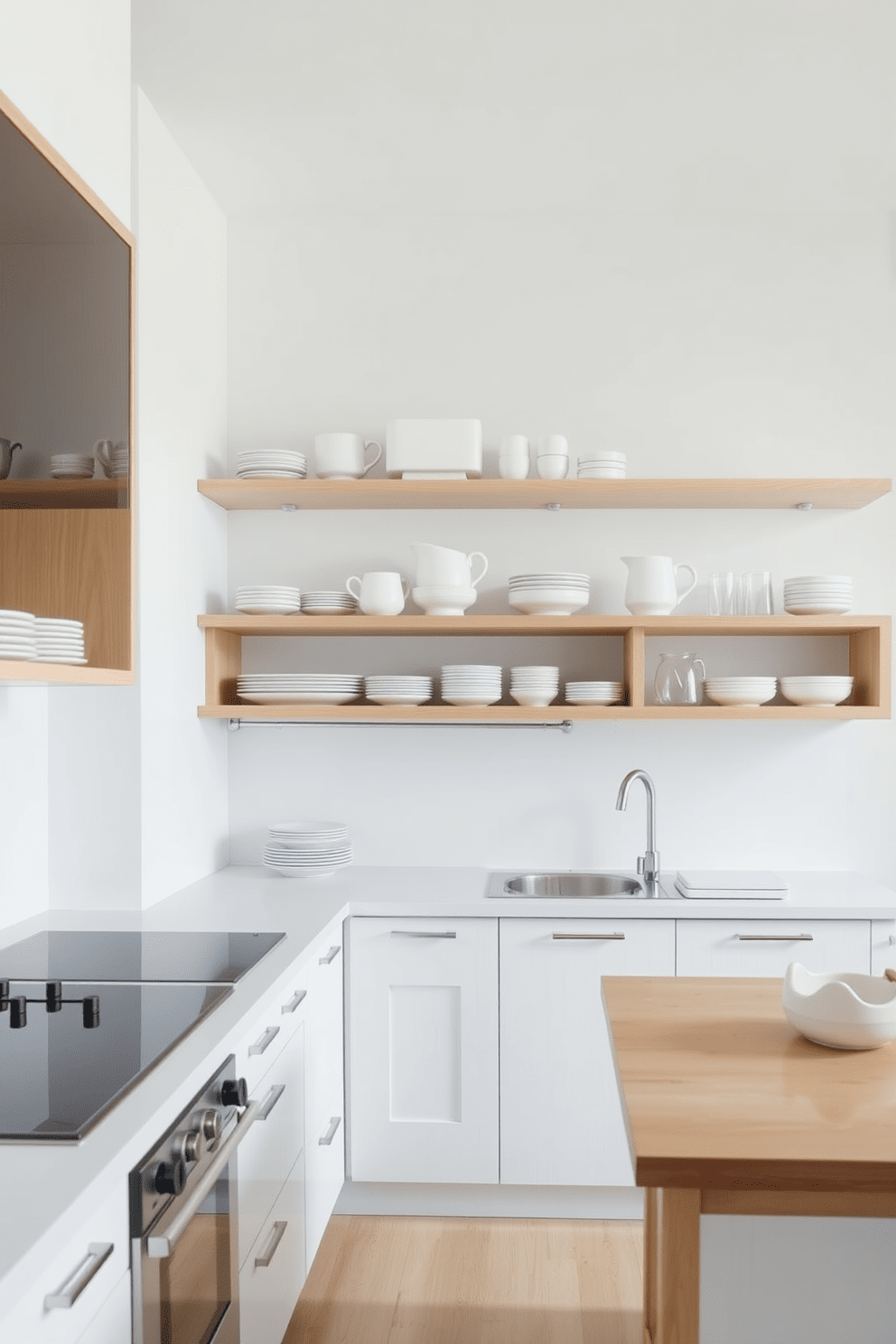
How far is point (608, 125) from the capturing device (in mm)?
2861

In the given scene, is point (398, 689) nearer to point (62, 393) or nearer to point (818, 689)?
point (818, 689)

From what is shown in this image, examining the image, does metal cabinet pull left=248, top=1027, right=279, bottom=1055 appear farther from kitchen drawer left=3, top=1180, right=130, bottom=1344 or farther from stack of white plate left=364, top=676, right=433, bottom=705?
stack of white plate left=364, top=676, right=433, bottom=705

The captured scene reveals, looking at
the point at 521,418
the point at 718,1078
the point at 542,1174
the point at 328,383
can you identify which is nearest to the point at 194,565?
the point at 328,383

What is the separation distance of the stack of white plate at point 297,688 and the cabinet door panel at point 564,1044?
84 centimetres

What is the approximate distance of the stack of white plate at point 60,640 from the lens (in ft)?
5.71

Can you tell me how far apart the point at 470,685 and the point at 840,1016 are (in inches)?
66.8

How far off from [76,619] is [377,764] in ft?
5.50

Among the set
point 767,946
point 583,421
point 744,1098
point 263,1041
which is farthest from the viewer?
point 583,421

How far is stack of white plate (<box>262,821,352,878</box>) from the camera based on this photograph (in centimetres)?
313

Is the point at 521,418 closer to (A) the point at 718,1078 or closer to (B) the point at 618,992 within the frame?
(B) the point at 618,992

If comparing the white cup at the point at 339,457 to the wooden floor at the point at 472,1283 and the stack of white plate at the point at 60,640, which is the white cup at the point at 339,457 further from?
the wooden floor at the point at 472,1283

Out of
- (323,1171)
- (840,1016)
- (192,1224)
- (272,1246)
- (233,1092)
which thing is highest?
(840,1016)

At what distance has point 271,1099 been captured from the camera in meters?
1.96

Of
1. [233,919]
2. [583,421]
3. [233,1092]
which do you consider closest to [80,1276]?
[233,1092]
